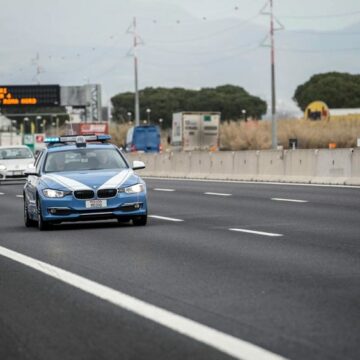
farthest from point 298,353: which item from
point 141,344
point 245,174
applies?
point 245,174

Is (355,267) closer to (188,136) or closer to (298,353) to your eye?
(298,353)

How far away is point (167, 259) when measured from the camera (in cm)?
1298

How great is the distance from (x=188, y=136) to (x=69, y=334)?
64.0 m

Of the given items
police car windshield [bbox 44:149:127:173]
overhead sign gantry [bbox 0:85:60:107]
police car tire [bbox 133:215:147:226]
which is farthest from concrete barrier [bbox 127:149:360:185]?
overhead sign gantry [bbox 0:85:60:107]

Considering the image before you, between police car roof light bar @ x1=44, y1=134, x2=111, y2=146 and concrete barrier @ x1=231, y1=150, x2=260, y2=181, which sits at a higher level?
police car roof light bar @ x1=44, y1=134, x2=111, y2=146

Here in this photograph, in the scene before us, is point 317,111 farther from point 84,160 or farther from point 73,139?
point 84,160

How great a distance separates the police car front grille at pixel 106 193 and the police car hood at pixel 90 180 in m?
0.05

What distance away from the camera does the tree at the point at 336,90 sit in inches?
6762

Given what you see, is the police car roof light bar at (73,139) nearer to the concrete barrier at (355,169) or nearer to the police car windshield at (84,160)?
the police car windshield at (84,160)

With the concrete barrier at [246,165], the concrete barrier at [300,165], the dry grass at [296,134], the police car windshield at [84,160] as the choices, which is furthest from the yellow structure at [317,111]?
the police car windshield at [84,160]

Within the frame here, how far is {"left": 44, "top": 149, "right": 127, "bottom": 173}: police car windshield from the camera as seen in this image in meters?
19.1

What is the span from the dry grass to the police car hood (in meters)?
52.5

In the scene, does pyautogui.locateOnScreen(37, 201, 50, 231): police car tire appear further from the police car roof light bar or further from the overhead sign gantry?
the overhead sign gantry

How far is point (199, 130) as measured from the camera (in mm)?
72562
